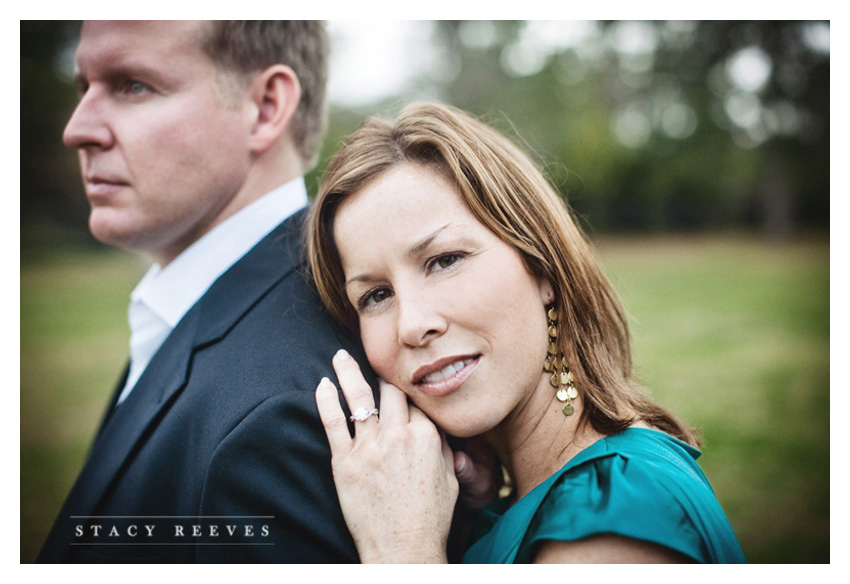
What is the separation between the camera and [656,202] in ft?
14.1

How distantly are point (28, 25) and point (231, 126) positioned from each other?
42.1 inches

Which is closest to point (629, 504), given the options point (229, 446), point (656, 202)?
point (229, 446)

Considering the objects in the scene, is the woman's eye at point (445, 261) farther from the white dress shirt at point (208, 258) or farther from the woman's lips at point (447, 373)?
the white dress shirt at point (208, 258)

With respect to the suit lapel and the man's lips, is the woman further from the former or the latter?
the man's lips

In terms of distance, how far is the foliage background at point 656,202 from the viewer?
2.46 metres

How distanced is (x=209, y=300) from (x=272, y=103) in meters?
0.76

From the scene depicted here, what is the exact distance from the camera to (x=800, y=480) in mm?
3031

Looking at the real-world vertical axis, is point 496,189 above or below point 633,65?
below

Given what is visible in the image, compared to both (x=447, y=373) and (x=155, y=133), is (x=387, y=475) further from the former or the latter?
(x=155, y=133)

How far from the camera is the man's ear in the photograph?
210 cm

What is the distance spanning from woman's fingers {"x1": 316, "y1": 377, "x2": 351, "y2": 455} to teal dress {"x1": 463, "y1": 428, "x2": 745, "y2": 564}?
1.75ft
